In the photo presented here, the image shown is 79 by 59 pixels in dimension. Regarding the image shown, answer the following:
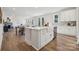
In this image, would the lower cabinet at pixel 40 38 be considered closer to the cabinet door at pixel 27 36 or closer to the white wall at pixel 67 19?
the cabinet door at pixel 27 36

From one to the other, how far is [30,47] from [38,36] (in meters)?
0.29

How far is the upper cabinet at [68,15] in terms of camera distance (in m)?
2.00

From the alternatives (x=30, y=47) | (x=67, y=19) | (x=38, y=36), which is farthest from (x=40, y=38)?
(x=67, y=19)

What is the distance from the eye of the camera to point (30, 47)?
211 cm

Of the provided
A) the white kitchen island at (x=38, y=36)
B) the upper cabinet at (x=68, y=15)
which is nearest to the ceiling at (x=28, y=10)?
the upper cabinet at (x=68, y=15)

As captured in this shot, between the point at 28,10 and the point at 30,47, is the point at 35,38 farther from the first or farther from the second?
the point at 28,10

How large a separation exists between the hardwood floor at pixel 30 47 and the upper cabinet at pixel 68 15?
36cm

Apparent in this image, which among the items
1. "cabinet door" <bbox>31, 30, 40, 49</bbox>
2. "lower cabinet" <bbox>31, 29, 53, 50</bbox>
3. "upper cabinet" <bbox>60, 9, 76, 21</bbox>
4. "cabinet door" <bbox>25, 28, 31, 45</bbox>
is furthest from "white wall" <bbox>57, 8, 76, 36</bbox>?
"cabinet door" <bbox>25, 28, 31, 45</bbox>

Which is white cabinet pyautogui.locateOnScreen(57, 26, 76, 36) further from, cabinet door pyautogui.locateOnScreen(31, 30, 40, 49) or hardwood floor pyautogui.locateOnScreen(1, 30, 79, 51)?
cabinet door pyautogui.locateOnScreen(31, 30, 40, 49)

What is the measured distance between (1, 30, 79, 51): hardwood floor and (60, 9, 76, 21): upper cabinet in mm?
361

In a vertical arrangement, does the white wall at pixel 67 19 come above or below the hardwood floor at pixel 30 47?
above

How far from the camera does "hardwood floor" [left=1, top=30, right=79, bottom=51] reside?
2.04 metres
